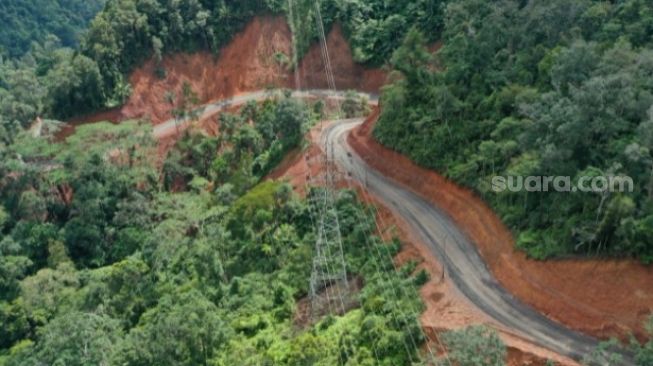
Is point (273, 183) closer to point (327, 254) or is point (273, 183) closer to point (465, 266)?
point (327, 254)

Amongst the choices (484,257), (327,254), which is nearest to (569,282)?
(484,257)

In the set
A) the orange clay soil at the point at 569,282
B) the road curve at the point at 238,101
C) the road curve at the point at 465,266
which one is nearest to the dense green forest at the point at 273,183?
the orange clay soil at the point at 569,282

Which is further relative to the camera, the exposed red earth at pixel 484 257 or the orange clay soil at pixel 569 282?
the exposed red earth at pixel 484 257

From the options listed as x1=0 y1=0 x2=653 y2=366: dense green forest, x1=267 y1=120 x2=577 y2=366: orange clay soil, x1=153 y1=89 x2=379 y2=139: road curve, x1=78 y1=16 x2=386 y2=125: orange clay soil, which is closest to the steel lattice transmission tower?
x1=0 y1=0 x2=653 y2=366: dense green forest

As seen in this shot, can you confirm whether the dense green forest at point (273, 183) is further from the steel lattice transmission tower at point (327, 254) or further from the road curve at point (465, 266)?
the road curve at point (465, 266)

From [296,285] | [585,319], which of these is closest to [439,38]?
[296,285]
